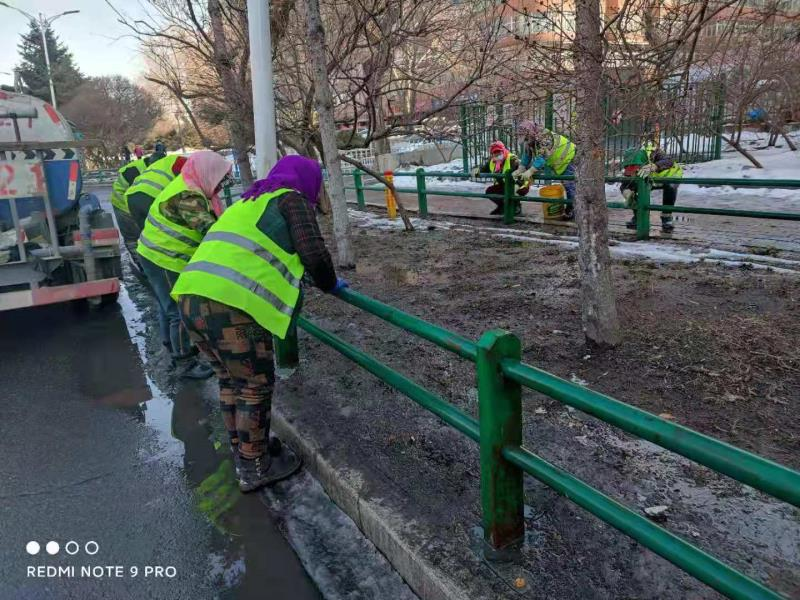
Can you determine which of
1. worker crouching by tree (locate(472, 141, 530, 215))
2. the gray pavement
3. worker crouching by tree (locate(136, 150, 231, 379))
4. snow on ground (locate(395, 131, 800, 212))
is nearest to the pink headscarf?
worker crouching by tree (locate(136, 150, 231, 379))

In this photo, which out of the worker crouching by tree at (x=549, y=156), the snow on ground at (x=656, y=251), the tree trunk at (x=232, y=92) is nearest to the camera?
the snow on ground at (x=656, y=251)

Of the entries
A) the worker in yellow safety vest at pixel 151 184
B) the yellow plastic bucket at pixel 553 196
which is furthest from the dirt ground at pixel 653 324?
the yellow plastic bucket at pixel 553 196

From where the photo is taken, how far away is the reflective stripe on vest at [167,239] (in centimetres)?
417

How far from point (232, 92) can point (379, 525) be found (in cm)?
701

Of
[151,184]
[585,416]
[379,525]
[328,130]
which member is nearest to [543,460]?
[379,525]

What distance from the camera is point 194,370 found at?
497 centimetres

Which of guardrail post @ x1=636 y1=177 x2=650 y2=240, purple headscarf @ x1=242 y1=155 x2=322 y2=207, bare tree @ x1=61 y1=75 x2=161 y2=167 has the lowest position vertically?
guardrail post @ x1=636 y1=177 x2=650 y2=240

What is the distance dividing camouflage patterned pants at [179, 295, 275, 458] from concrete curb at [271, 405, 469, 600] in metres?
0.29

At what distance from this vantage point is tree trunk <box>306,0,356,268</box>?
6241 mm

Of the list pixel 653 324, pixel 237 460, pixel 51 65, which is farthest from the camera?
pixel 51 65

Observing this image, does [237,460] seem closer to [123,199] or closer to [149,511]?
[149,511]

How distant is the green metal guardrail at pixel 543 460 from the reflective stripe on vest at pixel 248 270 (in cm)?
46

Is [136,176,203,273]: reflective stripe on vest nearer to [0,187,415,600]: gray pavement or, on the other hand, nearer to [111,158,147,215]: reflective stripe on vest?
[0,187,415,600]: gray pavement

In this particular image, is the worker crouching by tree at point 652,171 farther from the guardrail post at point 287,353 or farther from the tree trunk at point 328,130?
the guardrail post at point 287,353
